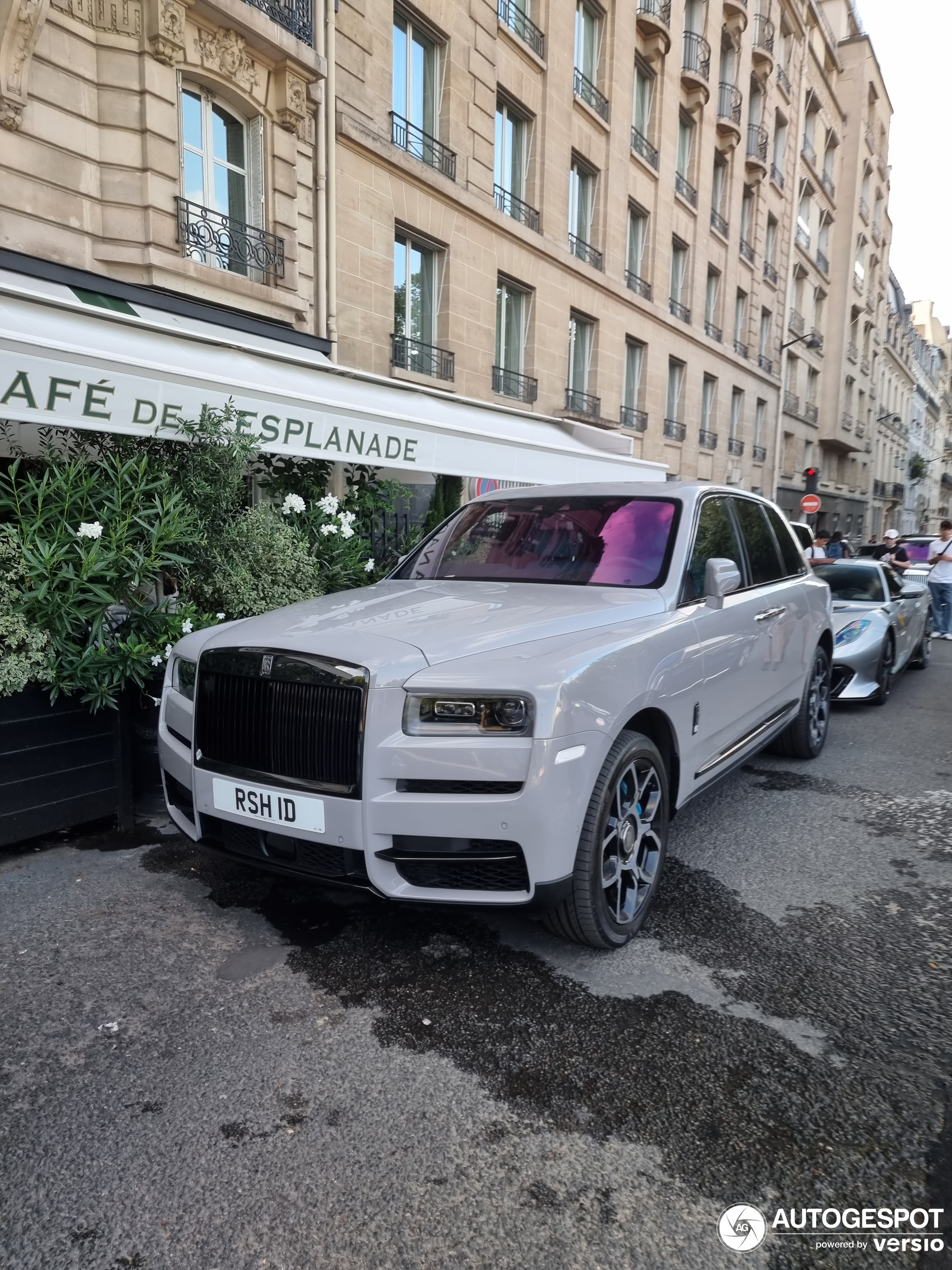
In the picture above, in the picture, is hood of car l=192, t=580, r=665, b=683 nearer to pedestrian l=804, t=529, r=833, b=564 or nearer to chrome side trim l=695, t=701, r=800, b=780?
chrome side trim l=695, t=701, r=800, b=780

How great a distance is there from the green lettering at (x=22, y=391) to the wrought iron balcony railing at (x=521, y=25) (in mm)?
13691

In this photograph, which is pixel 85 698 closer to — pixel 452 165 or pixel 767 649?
pixel 767 649

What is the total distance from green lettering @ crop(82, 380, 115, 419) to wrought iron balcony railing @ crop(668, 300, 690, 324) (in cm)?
1960

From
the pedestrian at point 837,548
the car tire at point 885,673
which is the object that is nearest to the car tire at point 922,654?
the car tire at point 885,673

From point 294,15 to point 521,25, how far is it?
6286 millimetres

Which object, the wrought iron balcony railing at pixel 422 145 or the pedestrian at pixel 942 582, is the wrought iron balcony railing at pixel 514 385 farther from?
the pedestrian at pixel 942 582

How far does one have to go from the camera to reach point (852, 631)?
770 centimetres

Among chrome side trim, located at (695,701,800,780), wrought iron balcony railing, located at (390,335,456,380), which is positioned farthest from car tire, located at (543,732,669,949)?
wrought iron balcony railing, located at (390,335,456,380)

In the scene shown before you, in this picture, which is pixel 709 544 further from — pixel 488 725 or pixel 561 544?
pixel 488 725

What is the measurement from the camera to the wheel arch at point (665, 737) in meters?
3.23

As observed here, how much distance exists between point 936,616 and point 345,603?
12.8 m

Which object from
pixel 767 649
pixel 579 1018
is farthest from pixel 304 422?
pixel 579 1018

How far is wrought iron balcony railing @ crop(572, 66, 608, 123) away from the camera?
55.2 feet

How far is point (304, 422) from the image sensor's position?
18.6 feet
